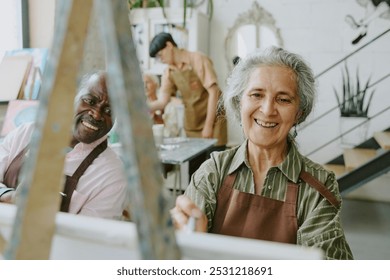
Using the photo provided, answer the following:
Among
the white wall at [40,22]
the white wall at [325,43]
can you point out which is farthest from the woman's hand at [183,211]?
the white wall at [325,43]

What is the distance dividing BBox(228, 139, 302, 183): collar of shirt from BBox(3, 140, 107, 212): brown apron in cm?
53

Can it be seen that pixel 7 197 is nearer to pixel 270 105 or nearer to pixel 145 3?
pixel 270 105

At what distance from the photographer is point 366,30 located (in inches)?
160

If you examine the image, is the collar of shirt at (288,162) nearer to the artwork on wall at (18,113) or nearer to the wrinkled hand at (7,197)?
the wrinkled hand at (7,197)

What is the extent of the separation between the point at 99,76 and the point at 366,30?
359 cm

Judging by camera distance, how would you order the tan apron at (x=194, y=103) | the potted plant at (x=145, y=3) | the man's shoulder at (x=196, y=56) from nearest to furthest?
the man's shoulder at (x=196, y=56), the tan apron at (x=194, y=103), the potted plant at (x=145, y=3)

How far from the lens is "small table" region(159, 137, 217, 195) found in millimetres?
2601

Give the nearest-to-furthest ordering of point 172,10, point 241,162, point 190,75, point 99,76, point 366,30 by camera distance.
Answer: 1. point 241,162
2. point 99,76
3. point 190,75
4. point 366,30
5. point 172,10

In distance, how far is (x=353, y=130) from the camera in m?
4.23

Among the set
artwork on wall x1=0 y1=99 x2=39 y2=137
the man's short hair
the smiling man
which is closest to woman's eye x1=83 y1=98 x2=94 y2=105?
the smiling man

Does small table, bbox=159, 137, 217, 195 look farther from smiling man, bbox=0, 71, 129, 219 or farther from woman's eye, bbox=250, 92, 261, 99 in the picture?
woman's eye, bbox=250, 92, 261, 99

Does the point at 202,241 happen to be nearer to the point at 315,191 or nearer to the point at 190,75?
the point at 315,191

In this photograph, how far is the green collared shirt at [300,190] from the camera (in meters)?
1.11
